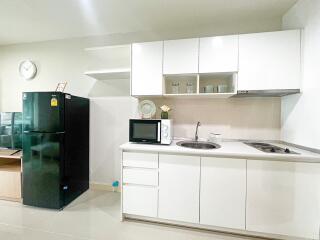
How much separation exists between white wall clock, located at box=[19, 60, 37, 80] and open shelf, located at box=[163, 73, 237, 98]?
7.84 ft

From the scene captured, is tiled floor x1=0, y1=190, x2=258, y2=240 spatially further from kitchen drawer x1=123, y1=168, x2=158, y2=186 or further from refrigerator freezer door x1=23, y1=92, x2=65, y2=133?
refrigerator freezer door x1=23, y1=92, x2=65, y2=133

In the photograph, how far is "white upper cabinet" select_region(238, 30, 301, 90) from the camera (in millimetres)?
1639

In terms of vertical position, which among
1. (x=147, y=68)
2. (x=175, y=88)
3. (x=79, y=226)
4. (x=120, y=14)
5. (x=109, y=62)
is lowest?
(x=79, y=226)

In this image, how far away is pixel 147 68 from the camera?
1947 mm

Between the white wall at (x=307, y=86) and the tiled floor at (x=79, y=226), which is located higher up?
the white wall at (x=307, y=86)

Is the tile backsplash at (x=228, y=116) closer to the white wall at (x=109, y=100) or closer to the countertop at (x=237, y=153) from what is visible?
the white wall at (x=109, y=100)

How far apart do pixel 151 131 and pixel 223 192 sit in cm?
100

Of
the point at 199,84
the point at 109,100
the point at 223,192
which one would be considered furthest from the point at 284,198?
the point at 109,100

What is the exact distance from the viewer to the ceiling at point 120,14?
5.78 feet

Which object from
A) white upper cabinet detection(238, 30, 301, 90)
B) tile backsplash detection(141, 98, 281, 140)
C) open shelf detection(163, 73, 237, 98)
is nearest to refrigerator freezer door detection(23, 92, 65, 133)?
tile backsplash detection(141, 98, 281, 140)

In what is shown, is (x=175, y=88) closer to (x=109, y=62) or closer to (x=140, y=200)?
(x=109, y=62)

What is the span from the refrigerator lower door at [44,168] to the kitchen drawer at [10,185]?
0.67ft

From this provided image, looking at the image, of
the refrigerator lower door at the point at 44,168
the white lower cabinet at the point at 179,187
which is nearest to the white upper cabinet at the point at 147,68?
the white lower cabinet at the point at 179,187

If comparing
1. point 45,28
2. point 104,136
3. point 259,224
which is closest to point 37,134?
point 104,136
